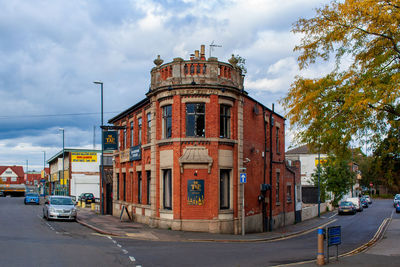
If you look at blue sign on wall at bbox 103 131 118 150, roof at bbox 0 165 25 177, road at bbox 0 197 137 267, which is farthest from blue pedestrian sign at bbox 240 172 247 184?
roof at bbox 0 165 25 177

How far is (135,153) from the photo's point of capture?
92.6 ft

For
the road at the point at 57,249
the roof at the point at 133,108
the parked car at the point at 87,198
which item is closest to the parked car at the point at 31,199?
the parked car at the point at 87,198

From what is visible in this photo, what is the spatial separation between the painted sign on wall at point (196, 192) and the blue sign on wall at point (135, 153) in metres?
6.29

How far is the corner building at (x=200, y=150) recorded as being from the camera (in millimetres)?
22062

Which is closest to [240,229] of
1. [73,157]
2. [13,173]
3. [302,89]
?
[302,89]

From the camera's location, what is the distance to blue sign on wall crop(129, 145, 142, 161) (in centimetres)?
2734

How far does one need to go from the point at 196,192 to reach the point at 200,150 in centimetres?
220

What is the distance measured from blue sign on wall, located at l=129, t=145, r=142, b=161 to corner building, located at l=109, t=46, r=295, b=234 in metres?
0.81

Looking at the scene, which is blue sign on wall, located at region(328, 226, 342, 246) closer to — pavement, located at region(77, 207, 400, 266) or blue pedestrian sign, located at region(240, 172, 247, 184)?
pavement, located at region(77, 207, 400, 266)

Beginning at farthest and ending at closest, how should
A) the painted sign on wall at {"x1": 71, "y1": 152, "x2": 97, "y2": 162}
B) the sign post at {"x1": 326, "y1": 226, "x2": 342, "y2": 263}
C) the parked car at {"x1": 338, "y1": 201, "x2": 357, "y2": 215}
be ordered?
the painted sign on wall at {"x1": 71, "y1": 152, "x2": 97, "y2": 162}
the parked car at {"x1": 338, "y1": 201, "x2": 357, "y2": 215}
the sign post at {"x1": 326, "y1": 226, "x2": 342, "y2": 263}

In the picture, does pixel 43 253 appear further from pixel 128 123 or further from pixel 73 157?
pixel 73 157

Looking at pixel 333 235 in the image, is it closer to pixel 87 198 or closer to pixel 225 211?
pixel 225 211

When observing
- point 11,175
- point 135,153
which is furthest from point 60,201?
point 11,175

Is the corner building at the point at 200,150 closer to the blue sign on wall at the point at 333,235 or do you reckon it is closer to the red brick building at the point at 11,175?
the blue sign on wall at the point at 333,235
